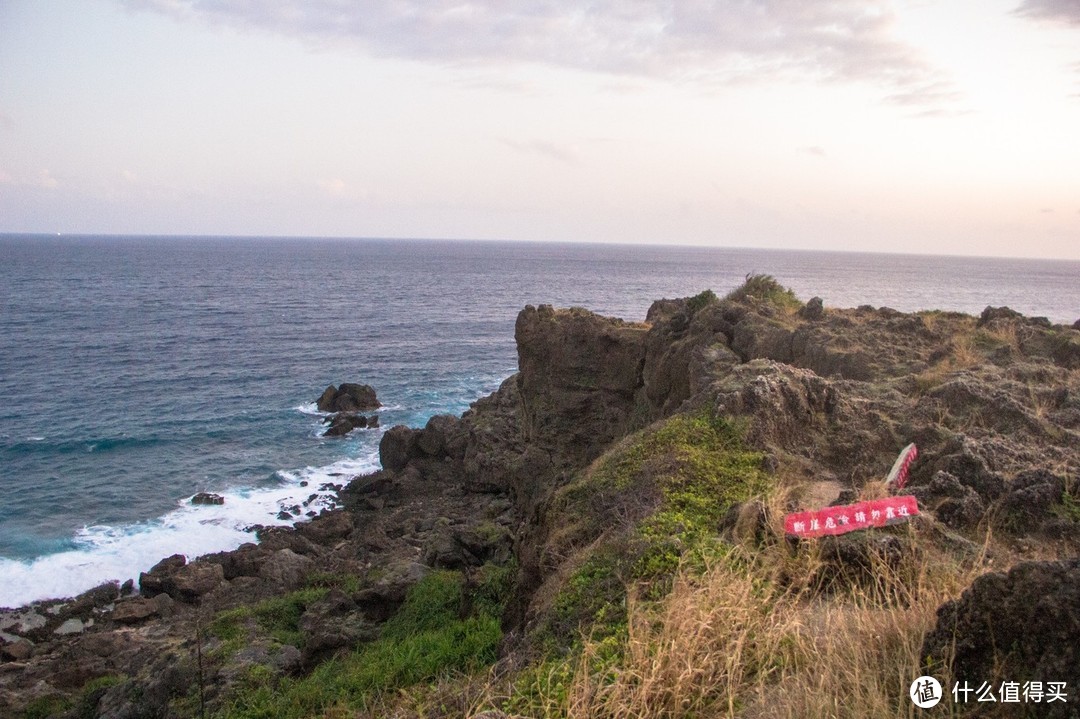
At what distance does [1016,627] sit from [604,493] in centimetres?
648

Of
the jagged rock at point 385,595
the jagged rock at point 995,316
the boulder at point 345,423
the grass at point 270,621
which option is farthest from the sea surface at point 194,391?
the jagged rock at point 995,316

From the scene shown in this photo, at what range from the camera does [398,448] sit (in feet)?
127

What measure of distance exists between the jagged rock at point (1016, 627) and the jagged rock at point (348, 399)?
46.0m

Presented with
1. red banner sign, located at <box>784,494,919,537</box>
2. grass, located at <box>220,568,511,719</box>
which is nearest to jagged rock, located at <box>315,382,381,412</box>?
grass, located at <box>220,568,511,719</box>

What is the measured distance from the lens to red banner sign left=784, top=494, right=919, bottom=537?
739cm

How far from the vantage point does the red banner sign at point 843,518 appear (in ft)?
24.2

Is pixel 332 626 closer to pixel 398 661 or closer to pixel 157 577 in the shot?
pixel 398 661

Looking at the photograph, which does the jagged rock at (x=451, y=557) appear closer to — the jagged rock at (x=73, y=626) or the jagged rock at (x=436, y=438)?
the jagged rock at (x=73, y=626)

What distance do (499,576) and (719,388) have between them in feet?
18.3

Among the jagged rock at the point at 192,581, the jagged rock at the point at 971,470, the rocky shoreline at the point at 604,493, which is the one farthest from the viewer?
the jagged rock at the point at 192,581

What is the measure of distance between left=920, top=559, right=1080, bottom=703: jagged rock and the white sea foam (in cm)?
2971

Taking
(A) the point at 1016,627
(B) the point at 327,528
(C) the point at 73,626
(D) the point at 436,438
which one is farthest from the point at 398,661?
(D) the point at 436,438

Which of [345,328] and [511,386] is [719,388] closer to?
[511,386]

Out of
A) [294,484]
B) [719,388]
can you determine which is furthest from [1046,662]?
[294,484]
